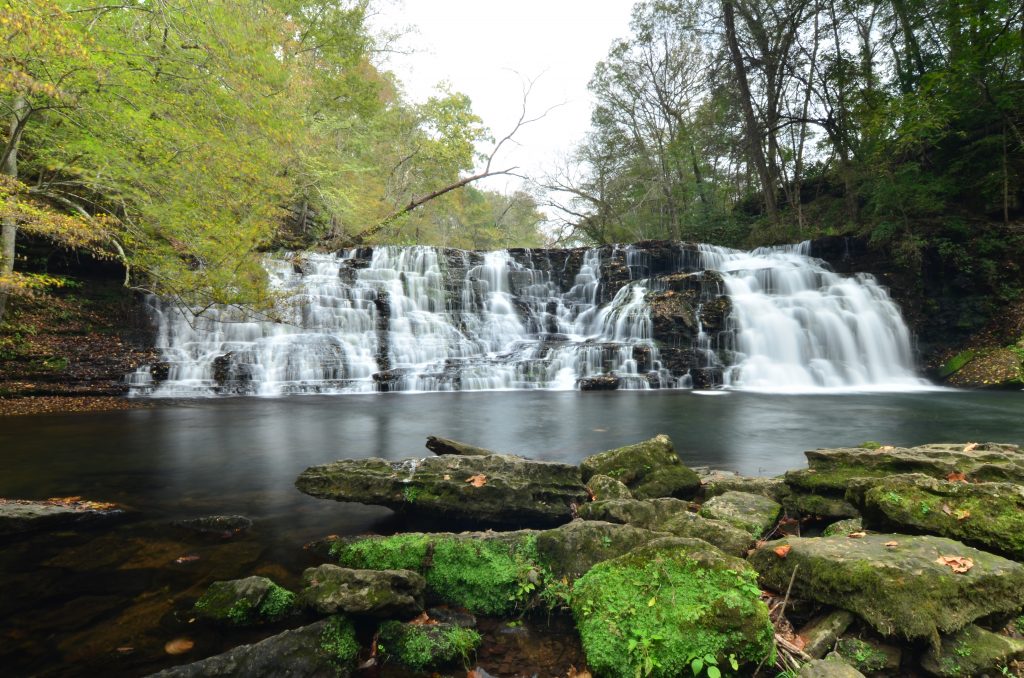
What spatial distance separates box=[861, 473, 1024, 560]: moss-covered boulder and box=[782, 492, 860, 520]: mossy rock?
1.50ft

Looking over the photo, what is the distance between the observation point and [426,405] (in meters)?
12.2

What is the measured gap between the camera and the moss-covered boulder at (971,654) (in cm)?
183

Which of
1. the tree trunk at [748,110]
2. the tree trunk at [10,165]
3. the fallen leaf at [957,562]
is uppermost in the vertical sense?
the tree trunk at [748,110]

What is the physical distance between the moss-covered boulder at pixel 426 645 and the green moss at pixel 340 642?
13 cm

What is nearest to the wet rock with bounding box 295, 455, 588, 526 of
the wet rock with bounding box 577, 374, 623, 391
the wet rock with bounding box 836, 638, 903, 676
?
the wet rock with bounding box 836, 638, 903, 676

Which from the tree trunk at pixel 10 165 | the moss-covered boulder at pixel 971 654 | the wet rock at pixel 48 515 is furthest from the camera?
the tree trunk at pixel 10 165

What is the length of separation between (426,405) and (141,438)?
5.99 m

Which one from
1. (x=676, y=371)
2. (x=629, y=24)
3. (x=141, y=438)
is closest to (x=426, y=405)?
(x=141, y=438)

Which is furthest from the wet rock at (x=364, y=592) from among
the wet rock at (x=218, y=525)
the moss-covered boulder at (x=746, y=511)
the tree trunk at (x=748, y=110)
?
the tree trunk at (x=748, y=110)

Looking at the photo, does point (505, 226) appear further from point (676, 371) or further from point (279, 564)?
point (279, 564)

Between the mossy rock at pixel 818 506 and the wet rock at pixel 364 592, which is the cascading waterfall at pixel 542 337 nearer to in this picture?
the mossy rock at pixel 818 506

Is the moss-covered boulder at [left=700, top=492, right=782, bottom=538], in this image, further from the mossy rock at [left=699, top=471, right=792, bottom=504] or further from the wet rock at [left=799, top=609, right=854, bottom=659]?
the wet rock at [left=799, top=609, right=854, bottom=659]

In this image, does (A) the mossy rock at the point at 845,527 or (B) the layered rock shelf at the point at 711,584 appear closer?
(B) the layered rock shelf at the point at 711,584

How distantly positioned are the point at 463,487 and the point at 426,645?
1441mm
